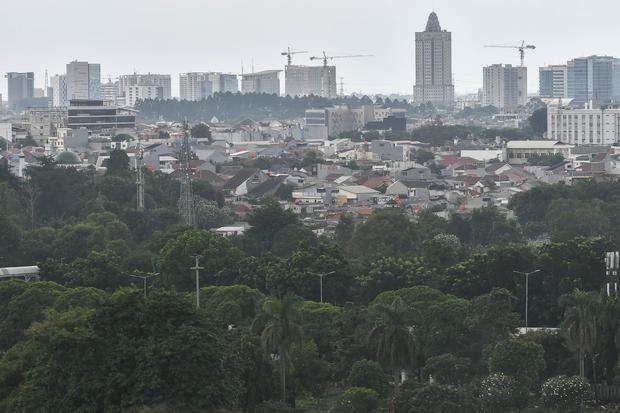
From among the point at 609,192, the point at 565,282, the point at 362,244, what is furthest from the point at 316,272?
the point at 609,192

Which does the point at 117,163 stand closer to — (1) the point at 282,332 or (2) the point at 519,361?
(2) the point at 519,361

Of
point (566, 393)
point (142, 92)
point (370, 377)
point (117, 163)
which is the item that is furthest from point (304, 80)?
point (566, 393)

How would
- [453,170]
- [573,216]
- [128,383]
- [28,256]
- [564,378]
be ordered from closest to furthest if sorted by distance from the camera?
[128,383] → [564,378] → [28,256] → [573,216] → [453,170]

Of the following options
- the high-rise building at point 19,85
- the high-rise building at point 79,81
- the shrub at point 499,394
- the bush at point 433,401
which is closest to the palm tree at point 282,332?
the bush at point 433,401

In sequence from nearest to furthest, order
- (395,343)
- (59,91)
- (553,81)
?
1. (395,343)
2. (59,91)
3. (553,81)

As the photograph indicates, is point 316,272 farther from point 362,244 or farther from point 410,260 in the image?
point 362,244

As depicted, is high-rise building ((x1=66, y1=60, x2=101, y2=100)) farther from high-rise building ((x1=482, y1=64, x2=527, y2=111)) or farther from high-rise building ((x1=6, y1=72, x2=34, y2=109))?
high-rise building ((x1=482, y1=64, x2=527, y2=111))

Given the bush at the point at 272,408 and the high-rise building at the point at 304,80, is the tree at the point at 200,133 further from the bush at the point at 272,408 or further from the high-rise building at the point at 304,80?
the bush at the point at 272,408
